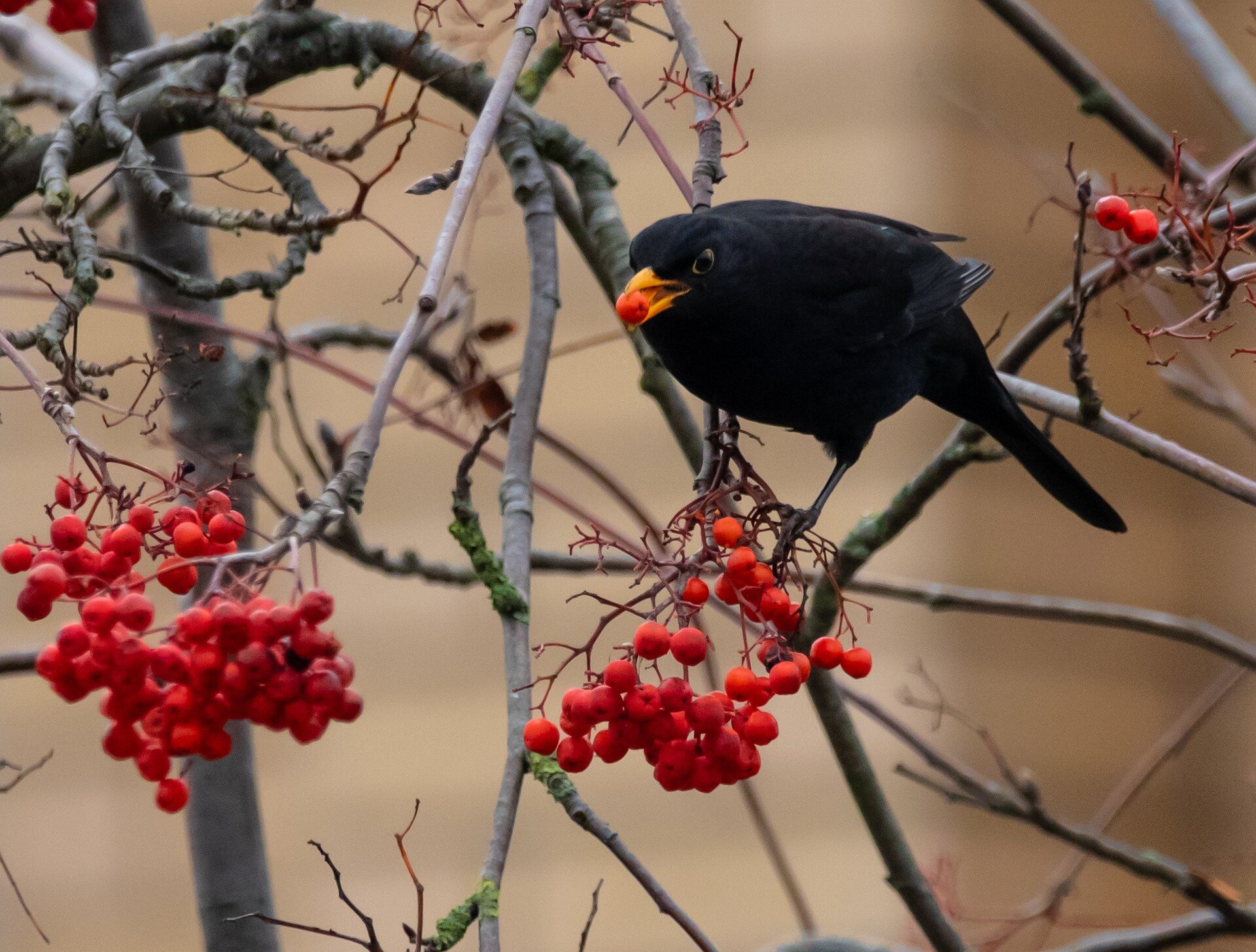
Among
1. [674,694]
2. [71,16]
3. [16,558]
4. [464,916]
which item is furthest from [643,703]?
[71,16]

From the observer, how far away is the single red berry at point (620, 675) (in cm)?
144

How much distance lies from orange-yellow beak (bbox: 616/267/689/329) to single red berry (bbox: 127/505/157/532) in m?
0.86

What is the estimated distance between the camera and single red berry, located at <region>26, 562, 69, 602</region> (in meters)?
1.25

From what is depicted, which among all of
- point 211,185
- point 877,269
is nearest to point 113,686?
point 877,269

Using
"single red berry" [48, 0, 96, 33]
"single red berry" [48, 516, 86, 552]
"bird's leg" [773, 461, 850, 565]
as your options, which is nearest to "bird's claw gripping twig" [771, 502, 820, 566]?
"bird's leg" [773, 461, 850, 565]

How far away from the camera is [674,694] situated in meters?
1.46

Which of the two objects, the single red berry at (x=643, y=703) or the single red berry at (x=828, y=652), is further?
the single red berry at (x=828, y=652)

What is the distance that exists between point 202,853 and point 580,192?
1.36 metres

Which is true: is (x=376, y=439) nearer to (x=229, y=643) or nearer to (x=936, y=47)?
(x=229, y=643)

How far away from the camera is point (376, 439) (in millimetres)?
1183

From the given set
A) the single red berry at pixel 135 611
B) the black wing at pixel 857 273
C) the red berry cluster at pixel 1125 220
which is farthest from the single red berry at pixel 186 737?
the black wing at pixel 857 273

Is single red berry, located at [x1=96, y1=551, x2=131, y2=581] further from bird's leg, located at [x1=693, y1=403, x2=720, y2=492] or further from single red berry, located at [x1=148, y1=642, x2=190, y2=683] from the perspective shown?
bird's leg, located at [x1=693, y1=403, x2=720, y2=492]

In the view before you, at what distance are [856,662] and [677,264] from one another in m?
0.86

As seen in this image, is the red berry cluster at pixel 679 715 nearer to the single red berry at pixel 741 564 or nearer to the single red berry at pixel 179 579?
the single red berry at pixel 741 564
